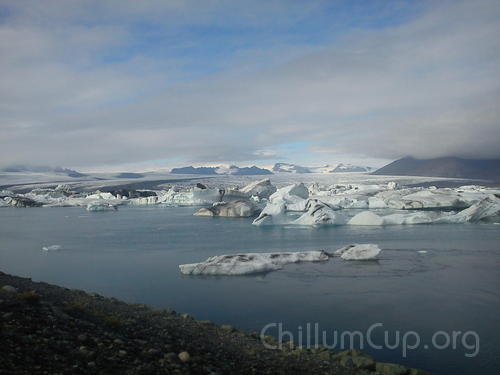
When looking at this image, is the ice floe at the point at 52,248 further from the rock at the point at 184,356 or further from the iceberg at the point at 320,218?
the rock at the point at 184,356

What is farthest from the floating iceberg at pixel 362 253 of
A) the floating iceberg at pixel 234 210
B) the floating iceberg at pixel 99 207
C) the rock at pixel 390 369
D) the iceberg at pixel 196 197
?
the floating iceberg at pixel 99 207

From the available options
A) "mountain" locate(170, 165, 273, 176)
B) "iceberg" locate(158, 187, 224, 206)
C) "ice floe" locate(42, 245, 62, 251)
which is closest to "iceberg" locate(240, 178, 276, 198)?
"iceberg" locate(158, 187, 224, 206)

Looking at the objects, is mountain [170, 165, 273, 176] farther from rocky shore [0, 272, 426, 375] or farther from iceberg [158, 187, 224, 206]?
rocky shore [0, 272, 426, 375]

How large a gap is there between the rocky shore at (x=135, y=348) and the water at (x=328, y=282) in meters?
0.88

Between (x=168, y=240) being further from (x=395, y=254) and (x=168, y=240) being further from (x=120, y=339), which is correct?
(x=120, y=339)

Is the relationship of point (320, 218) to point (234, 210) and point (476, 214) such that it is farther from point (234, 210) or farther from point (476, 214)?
point (234, 210)

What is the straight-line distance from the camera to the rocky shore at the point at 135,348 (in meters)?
3.55

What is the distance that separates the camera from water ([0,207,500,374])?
6406mm

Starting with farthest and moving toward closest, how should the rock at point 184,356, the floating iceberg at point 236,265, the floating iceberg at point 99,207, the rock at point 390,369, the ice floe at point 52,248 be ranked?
the floating iceberg at point 99,207, the ice floe at point 52,248, the floating iceberg at point 236,265, the rock at point 390,369, the rock at point 184,356

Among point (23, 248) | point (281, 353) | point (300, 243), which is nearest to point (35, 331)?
point (281, 353)

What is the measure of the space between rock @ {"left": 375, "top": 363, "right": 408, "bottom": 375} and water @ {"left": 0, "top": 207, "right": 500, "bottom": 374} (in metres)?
0.60

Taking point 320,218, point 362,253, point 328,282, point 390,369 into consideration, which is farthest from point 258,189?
point 390,369

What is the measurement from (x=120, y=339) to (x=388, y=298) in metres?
5.27

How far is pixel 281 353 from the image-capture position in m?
5.06
